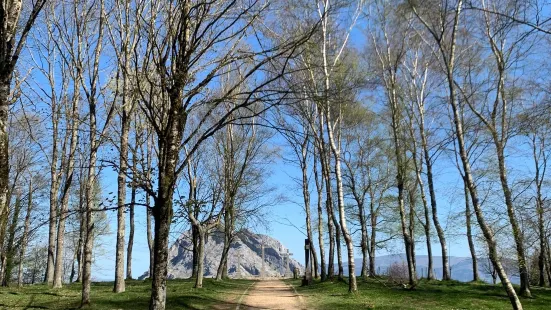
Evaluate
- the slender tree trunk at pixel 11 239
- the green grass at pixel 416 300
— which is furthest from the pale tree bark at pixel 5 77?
the slender tree trunk at pixel 11 239

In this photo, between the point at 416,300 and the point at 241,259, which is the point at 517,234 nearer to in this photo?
the point at 416,300

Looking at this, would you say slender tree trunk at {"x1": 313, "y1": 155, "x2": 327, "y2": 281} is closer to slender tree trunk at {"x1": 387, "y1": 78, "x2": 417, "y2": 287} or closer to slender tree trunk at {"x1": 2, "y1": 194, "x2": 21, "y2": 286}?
slender tree trunk at {"x1": 387, "y1": 78, "x2": 417, "y2": 287}

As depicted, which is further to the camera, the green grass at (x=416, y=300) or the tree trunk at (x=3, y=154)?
the green grass at (x=416, y=300)

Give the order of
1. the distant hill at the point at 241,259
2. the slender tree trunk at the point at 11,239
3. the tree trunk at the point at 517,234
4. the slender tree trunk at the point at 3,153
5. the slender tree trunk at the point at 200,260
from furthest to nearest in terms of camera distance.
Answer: the distant hill at the point at 241,259, the slender tree trunk at the point at 11,239, the slender tree trunk at the point at 200,260, the tree trunk at the point at 517,234, the slender tree trunk at the point at 3,153

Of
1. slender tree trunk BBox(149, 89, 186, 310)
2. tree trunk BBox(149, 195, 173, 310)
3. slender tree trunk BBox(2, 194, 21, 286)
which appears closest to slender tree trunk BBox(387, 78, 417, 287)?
slender tree trunk BBox(149, 89, 186, 310)

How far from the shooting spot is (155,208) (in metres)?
6.70

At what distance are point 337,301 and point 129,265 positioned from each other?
720 inches

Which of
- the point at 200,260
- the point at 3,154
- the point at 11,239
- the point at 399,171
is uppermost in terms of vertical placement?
the point at 399,171

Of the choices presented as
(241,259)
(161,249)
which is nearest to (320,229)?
(161,249)

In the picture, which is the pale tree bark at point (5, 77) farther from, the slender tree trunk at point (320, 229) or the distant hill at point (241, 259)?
the distant hill at point (241, 259)

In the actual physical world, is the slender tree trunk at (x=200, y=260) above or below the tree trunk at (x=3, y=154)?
below

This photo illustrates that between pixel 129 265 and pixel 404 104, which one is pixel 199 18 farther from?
pixel 129 265

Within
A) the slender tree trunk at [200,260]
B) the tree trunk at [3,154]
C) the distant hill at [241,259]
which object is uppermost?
the tree trunk at [3,154]

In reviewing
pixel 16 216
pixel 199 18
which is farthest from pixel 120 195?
Result: pixel 16 216
